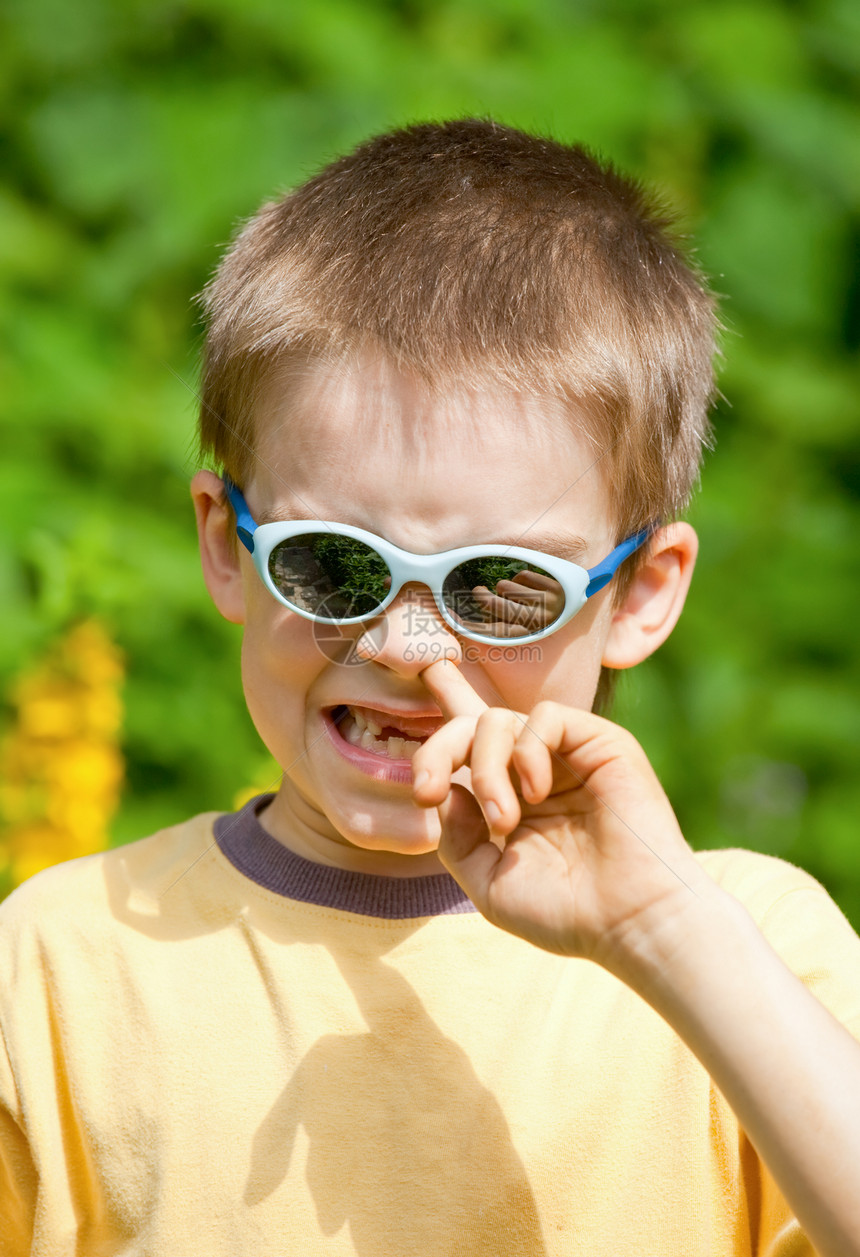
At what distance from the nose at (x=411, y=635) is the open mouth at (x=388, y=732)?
0.08 metres

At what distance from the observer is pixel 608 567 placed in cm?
137

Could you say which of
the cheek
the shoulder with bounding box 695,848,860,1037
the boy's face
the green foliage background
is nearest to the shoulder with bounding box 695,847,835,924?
the shoulder with bounding box 695,848,860,1037

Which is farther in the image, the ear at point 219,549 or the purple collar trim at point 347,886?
the ear at point 219,549

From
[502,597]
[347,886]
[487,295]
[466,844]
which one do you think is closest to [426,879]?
[347,886]

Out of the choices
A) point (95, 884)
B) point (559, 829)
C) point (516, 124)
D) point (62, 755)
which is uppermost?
point (516, 124)

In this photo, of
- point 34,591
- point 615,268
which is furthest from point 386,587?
point 34,591

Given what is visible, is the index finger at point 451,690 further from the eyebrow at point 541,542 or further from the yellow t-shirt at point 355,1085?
the yellow t-shirt at point 355,1085

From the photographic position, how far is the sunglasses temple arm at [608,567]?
1355 mm

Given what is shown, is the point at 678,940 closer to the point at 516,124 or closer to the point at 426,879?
the point at 426,879

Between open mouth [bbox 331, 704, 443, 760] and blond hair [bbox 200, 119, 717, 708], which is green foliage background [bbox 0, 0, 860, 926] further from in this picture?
open mouth [bbox 331, 704, 443, 760]

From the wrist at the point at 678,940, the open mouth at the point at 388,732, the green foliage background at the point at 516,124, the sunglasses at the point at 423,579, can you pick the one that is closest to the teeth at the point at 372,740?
the open mouth at the point at 388,732

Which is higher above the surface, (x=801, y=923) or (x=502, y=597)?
(x=502, y=597)

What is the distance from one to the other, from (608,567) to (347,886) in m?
0.46

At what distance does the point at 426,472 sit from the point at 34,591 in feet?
4.56
